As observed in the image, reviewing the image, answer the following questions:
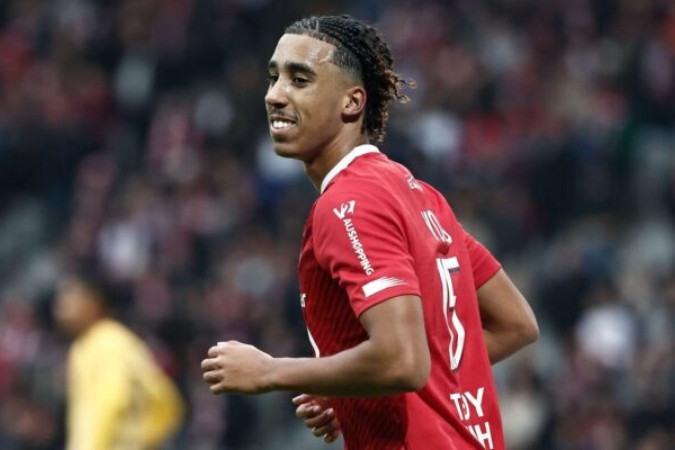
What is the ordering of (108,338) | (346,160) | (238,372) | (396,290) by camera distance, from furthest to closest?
(108,338), (346,160), (238,372), (396,290)

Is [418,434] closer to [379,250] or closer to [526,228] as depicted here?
[379,250]

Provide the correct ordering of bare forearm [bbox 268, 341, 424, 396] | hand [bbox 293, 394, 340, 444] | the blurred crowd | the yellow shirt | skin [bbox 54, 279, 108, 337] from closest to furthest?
bare forearm [bbox 268, 341, 424, 396] < hand [bbox 293, 394, 340, 444] < the yellow shirt < skin [bbox 54, 279, 108, 337] < the blurred crowd

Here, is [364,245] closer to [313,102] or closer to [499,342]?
[313,102]

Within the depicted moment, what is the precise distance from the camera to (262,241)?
14039mm

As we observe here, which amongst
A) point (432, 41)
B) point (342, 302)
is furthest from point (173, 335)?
point (342, 302)

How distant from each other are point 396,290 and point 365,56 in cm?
84

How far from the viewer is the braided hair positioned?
4438 mm

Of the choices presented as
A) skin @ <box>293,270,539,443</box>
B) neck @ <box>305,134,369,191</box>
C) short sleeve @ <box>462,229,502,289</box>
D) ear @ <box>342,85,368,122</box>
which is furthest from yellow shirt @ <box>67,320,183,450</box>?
ear @ <box>342,85,368,122</box>

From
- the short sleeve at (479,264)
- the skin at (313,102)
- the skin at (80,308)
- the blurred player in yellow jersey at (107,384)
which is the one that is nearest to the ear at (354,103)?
the skin at (313,102)

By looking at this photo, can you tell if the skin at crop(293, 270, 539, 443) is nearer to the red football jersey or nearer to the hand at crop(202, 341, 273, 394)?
the red football jersey

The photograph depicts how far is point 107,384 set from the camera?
356 inches

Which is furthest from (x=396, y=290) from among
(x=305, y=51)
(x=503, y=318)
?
(x=503, y=318)

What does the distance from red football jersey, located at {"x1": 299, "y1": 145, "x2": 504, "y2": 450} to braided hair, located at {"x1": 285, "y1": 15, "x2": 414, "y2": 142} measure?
0.59ft

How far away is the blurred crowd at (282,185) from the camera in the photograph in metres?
12.4
